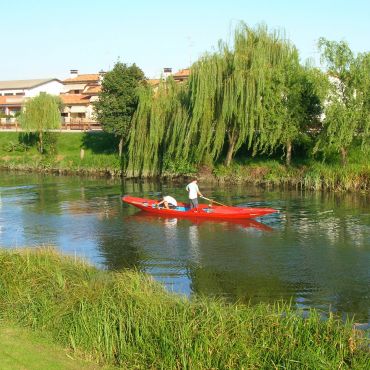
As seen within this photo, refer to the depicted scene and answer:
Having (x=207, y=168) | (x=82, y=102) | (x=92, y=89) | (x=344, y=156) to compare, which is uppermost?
(x=92, y=89)

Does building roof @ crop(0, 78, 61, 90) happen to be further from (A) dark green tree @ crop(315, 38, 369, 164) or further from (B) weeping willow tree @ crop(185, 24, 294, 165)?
(A) dark green tree @ crop(315, 38, 369, 164)

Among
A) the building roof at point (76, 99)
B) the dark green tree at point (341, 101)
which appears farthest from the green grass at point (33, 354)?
the building roof at point (76, 99)

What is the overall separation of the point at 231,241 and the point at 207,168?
52.1ft

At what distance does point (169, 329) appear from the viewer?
8.81 m

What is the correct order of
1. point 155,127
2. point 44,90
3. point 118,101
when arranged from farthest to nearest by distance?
point 44,90 < point 118,101 < point 155,127

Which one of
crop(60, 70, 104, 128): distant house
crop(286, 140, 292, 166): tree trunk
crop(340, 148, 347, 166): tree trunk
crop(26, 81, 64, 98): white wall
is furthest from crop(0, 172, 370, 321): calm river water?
crop(26, 81, 64, 98): white wall

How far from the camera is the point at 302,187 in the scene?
30.9m

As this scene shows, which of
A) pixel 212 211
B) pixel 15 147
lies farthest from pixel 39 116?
pixel 212 211

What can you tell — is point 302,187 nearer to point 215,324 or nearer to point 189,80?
point 189,80

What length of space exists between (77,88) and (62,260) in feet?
225

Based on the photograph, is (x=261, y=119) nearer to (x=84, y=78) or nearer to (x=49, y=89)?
(x=84, y=78)

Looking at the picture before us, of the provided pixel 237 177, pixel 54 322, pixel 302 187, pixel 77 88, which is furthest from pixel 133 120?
pixel 77 88

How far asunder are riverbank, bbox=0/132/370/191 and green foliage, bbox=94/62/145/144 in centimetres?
234

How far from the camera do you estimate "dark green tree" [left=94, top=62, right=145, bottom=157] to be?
130 ft
